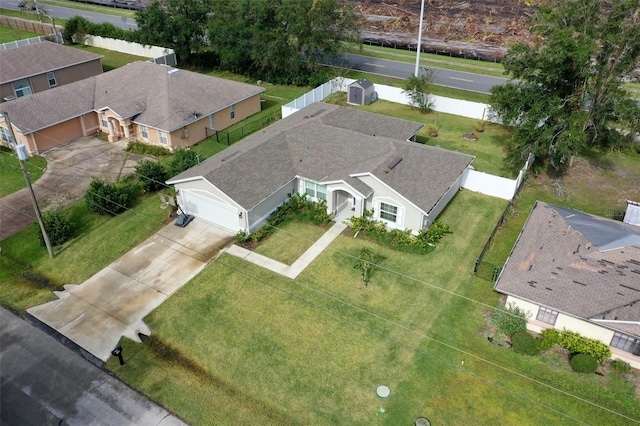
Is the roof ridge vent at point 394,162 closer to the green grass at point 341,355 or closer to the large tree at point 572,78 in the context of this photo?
the green grass at point 341,355

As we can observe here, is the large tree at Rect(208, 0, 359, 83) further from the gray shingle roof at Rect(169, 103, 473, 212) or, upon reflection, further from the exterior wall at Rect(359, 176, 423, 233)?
the exterior wall at Rect(359, 176, 423, 233)

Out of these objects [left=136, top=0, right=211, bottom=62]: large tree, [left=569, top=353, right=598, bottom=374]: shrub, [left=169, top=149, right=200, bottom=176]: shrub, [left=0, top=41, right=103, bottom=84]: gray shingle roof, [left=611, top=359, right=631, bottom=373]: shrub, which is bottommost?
[left=611, top=359, right=631, bottom=373]: shrub

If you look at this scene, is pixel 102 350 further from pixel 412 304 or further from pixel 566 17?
pixel 566 17

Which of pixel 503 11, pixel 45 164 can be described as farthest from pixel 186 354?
pixel 503 11

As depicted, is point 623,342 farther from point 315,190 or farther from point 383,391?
point 315,190

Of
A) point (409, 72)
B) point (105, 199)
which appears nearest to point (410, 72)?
point (409, 72)

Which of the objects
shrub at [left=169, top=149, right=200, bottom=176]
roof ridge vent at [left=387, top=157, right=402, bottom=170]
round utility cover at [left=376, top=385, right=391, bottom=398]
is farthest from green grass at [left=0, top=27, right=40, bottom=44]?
round utility cover at [left=376, top=385, right=391, bottom=398]
